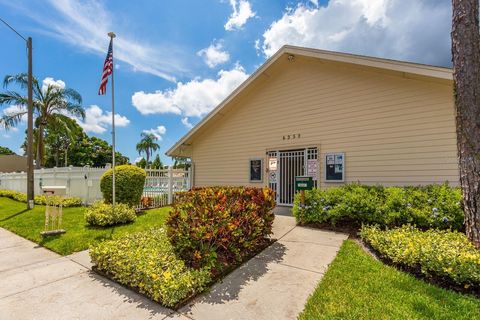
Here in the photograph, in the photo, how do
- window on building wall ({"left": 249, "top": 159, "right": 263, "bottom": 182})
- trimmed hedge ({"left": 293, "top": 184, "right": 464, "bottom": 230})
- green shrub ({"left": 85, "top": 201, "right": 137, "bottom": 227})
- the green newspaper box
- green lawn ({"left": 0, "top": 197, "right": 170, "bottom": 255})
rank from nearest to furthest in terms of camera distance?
trimmed hedge ({"left": 293, "top": 184, "right": 464, "bottom": 230}) → green lawn ({"left": 0, "top": 197, "right": 170, "bottom": 255}) → the green newspaper box → green shrub ({"left": 85, "top": 201, "right": 137, "bottom": 227}) → window on building wall ({"left": 249, "top": 159, "right": 263, "bottom": 182})

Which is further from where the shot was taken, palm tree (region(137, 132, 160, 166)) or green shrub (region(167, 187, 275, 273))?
palm tree (region(137, 132, 160, 166))

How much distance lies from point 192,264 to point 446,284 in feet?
12.1

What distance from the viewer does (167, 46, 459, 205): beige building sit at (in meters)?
7.05

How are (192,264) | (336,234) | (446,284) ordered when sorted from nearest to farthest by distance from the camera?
(446,284)
(192,264)
(336,234)

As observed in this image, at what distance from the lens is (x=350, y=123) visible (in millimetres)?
8414

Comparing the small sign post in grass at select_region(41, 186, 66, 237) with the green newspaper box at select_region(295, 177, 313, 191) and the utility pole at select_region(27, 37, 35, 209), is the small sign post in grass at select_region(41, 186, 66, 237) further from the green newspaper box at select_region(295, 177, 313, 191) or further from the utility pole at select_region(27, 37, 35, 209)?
the green newspaper box at select_region(295, 177, 313, 191)

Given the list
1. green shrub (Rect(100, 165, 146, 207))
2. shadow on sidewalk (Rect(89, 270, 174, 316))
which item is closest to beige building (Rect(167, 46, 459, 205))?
green shrub (Rect(100, 165, 146, 207))

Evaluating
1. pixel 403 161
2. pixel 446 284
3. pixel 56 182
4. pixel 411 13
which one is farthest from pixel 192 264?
pixel 56 182

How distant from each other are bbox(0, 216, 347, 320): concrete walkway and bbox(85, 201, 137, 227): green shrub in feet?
6.12

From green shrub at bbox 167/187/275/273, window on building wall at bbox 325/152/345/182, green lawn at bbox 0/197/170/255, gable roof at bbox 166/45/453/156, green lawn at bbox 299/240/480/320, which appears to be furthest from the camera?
window on building wall at bbox 325/152/345/182

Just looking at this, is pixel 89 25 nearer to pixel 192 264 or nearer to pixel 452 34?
pixel 192 264

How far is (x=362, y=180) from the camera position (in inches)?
320

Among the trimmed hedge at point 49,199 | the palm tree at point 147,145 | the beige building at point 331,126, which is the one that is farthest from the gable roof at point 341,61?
the palm tree at point 147,145

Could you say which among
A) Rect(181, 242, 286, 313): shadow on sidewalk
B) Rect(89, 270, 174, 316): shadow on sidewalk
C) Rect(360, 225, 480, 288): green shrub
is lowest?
Rect(89, 270, 174, 316): shadow on sidewalk
